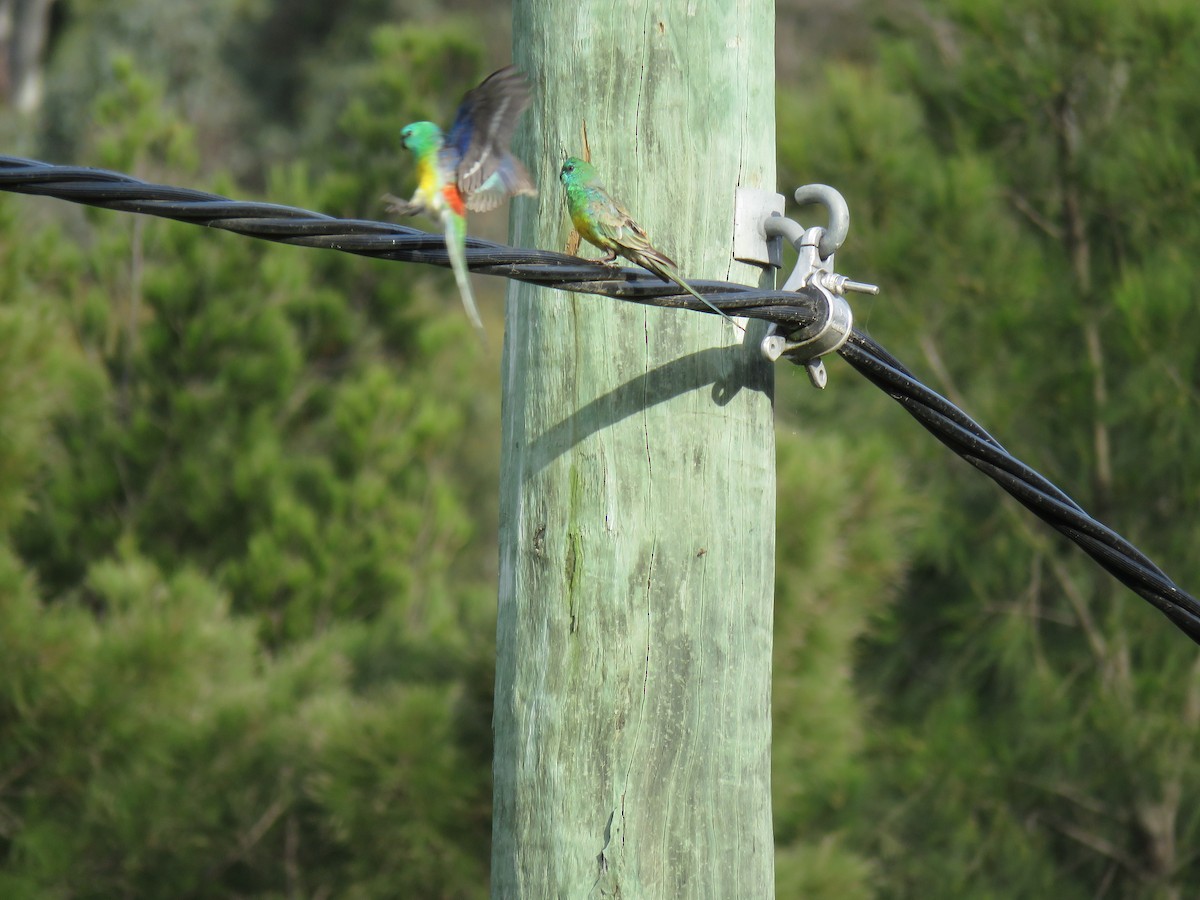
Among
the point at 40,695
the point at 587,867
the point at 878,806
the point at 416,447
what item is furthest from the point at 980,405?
the point at 587,867

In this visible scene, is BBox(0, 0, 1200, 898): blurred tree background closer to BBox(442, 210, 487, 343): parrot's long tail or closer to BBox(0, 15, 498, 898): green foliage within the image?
BBox(0, 15, 498, 898): green foliage

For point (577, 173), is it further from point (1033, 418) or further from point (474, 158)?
point (1033, 418)

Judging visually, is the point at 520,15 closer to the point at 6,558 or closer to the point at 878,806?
the point at 6,558

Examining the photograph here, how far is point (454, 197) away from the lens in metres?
2.05

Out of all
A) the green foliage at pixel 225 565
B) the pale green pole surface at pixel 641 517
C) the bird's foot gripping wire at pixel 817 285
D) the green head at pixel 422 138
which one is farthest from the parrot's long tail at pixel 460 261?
the green foliage at pixel 225 565

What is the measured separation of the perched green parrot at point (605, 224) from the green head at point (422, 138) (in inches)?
Result: 8.4

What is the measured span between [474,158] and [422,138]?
0.12 meters

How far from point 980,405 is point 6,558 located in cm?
462

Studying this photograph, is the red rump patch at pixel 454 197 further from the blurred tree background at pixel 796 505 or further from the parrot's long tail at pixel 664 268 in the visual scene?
the blurred tree background at pixel 796 505

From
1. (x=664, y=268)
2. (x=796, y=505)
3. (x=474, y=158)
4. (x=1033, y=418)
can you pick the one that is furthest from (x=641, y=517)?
(x=1033, y=418)

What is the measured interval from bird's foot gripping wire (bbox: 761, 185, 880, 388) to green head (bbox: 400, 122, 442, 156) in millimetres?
559

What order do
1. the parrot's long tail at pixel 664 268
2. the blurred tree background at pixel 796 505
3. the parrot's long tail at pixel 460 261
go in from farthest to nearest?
the blurred tree background at pixel 796 505, the parrot's long tail at pixel 664 268, the parrot's long tail at pixel 460 261

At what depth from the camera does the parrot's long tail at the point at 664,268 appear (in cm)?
194

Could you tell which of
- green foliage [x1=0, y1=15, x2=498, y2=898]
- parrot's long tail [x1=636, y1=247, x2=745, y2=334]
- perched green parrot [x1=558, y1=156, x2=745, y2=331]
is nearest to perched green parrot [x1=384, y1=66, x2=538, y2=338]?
perched green parrot [x1=558, y1=156, x2=745, y2=331]
